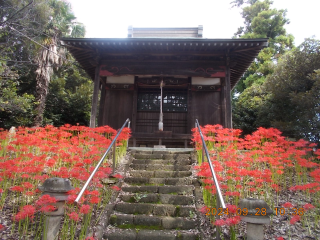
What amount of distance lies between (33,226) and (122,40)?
20.8 feet

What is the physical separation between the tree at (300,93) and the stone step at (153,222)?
6.50 m

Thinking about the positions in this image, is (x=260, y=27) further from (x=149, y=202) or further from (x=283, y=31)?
(x=149, y=202)

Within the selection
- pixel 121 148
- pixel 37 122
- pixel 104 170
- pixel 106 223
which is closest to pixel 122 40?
pixel 121 148

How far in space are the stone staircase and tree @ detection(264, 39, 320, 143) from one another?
511cm

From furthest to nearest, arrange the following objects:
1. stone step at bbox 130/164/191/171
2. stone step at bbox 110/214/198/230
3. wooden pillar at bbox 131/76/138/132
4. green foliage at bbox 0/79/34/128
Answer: wooden pillar at bbox 131/76/138/132
green foliage at bbox 0/79/34/128
stone step at bbox 130/164/191/171
stone step at bbox 110/214/198/230

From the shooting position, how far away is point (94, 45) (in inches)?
335

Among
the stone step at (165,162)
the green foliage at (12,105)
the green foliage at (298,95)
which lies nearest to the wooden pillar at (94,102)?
the stone step at (165,162)

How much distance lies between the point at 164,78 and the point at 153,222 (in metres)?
7.26

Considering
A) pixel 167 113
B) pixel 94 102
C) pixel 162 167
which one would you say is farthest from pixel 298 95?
pixel 94 102

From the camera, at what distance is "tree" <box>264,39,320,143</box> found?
8258 mm

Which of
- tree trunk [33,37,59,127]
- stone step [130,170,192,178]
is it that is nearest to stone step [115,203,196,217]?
→ stone step [130,170,192,178]

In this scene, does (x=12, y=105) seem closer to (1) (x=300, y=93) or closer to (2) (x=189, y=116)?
(2) (x=189, y=116)

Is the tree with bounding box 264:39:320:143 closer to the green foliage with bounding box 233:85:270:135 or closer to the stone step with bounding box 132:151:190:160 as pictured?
the green foliage with bounding box 233:85:270:135

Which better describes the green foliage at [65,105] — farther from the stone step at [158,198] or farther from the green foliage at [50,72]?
the stone step at [158,198]
